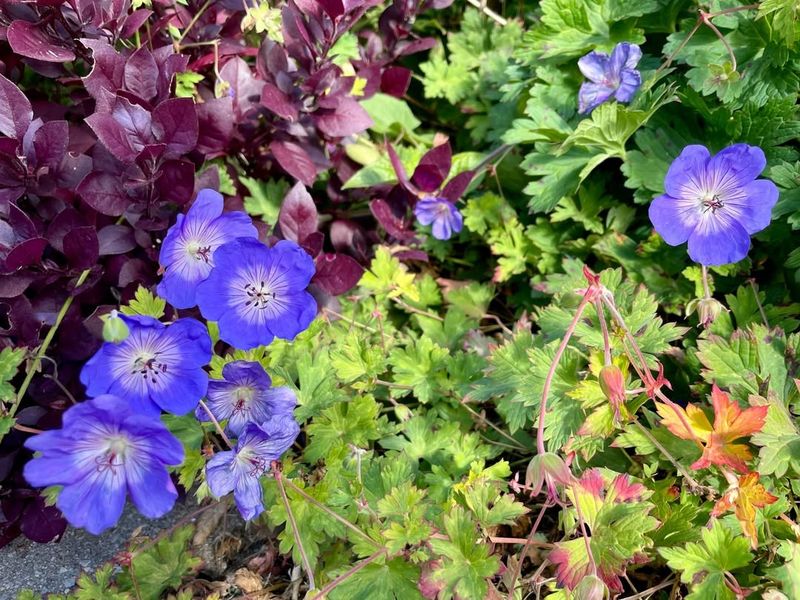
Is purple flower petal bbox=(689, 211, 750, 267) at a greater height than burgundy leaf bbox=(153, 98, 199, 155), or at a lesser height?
greater

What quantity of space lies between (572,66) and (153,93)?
1.21 metres

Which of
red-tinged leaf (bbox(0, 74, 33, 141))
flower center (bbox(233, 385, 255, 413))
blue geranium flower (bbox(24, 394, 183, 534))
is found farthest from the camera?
red-tinged leaf (bbox(0, 74, 33, 141))

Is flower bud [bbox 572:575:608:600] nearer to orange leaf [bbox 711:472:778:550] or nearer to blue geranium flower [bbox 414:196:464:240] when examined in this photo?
orange leaf [bbox 711:472:778:550]

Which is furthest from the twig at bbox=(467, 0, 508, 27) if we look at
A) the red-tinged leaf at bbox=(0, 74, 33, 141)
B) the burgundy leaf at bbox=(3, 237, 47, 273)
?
the burgundy leaf at bbox=(3, 237, 47, 273)

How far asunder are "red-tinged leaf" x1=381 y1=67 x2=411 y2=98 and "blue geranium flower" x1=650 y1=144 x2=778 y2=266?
38.5 inches

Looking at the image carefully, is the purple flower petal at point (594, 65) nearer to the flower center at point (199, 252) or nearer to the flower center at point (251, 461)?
the flower center at point (199, 252)

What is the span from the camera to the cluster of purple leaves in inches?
61.1

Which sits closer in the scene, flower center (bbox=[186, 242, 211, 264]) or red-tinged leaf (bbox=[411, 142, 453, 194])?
flower center (bbox=[186, 242, 211, 264])

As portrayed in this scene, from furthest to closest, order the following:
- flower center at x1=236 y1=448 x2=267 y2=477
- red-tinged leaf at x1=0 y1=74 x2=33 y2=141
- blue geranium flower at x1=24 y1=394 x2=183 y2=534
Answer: red-tinged leaf at x1=0 y1=74 x2=33 y2=141 < flower center at x1=236 y1=448 x2=267 y2=477 < blue geranium flower at x1=24 y1=394 x2=183 y2=534

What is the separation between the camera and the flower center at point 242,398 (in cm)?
143

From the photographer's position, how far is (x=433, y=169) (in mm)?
2004

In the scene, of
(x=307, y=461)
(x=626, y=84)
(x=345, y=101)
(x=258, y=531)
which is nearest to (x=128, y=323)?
(x=307, y=461)

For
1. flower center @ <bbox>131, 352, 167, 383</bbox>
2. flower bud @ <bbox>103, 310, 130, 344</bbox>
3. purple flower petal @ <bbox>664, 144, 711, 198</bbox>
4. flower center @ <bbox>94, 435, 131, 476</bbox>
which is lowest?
flower center @ <bbox>94, 435, 131, 476</bbox>

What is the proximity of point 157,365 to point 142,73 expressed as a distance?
72cm
